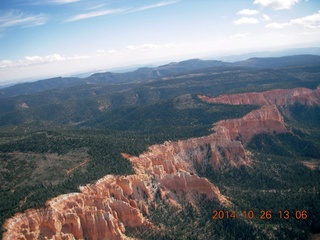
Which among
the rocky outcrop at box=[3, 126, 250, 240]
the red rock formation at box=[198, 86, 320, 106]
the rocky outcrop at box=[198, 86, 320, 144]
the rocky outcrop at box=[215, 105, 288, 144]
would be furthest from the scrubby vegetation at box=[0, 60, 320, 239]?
the red rock formation at box=[198, 86, 320, 106]

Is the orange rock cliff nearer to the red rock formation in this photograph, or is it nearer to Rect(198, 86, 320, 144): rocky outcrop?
Rect(198, 86, 320, 144): rocky outcrop

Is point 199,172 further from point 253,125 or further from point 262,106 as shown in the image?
point 262,106

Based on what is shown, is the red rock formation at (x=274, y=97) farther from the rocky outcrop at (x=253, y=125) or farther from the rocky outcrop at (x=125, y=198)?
the rocky outcrop at (x=125, y=198)

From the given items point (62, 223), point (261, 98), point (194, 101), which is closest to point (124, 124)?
point (194, 101)

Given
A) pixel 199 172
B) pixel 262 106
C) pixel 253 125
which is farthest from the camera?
pixel 262 106

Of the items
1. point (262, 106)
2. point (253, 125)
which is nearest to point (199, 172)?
point (253, 125)

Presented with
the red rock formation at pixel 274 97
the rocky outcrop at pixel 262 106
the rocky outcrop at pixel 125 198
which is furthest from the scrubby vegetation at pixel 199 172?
the red rock formation at pixel 274 97
